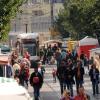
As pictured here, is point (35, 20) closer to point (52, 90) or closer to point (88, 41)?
point (88, 41)

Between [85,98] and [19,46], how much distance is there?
35.5 metres

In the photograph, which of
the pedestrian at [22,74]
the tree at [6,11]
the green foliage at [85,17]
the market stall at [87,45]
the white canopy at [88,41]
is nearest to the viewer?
the pedestrian at [22,74]

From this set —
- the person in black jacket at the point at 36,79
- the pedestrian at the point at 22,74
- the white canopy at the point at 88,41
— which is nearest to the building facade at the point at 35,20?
→ the white canopy at the point at 88,41

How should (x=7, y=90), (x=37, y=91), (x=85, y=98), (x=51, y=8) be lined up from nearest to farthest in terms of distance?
1. (x=7, y=90)
2. (x=85, y=98)
3. (x=37, y=91)
4. (x=51, y=8)

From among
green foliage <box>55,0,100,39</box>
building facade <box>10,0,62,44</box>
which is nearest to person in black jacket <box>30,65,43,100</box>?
green foliage <box>55,0,100,39</box>

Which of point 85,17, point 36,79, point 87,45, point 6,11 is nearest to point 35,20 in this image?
point 87,45

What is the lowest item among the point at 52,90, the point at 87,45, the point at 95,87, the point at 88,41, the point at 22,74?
the point at 52,90

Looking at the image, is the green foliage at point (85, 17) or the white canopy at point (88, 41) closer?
the green foliage at point (85, 17)

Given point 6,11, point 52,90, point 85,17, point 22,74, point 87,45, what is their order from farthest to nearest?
point 87,45
point 85,17
point 6,11
point 52,90
point 22,74

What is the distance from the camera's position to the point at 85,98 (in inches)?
665

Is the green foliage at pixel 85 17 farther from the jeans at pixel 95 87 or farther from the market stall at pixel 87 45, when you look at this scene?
the jeans at pixel 95 87

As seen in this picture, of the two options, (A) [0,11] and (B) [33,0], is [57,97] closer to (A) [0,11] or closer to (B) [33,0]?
(A) [0,11]

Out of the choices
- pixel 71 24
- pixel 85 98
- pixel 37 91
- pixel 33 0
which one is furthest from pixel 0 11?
pixel 33 0

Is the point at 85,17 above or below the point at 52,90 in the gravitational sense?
above
